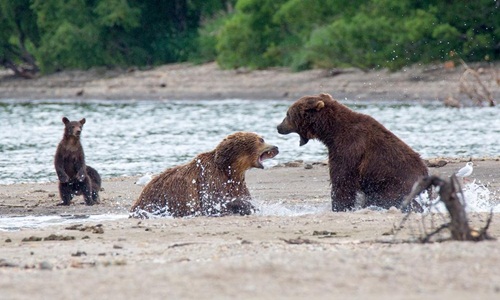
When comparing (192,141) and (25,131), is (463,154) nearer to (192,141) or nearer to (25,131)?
(192,141)

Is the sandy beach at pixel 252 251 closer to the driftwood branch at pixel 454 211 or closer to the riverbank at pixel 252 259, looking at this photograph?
the riverbank at pixel 252 259

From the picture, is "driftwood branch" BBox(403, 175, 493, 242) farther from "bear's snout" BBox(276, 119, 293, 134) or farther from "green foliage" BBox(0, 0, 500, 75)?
"green foliage" BBox(0, 0, 500, 75)

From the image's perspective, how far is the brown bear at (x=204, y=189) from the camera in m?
9.98

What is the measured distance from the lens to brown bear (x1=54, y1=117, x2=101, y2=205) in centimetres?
1254

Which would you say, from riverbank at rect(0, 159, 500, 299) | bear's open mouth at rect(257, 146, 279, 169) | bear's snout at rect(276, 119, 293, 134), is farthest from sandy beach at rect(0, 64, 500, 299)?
bear's snout at rect(276, 119, 293, 134)

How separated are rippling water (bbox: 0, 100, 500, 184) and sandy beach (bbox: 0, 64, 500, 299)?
3923mm

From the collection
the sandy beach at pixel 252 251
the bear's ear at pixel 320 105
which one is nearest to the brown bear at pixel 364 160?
the bear's ear at pixel 320 105

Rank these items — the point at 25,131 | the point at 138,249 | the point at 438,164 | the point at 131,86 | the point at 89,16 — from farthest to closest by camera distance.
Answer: the point at 89,16 → the point at 131,86 → the point at 25,131 → the point at 438,164 → the point at 138,249

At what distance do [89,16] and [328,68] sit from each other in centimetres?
1510

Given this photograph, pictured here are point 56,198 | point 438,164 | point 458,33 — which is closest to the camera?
point 56,198

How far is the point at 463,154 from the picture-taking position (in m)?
18.4

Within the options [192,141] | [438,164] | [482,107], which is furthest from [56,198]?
[482,107]

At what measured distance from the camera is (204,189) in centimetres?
1001

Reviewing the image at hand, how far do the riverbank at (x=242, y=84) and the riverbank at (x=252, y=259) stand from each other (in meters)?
22.8
